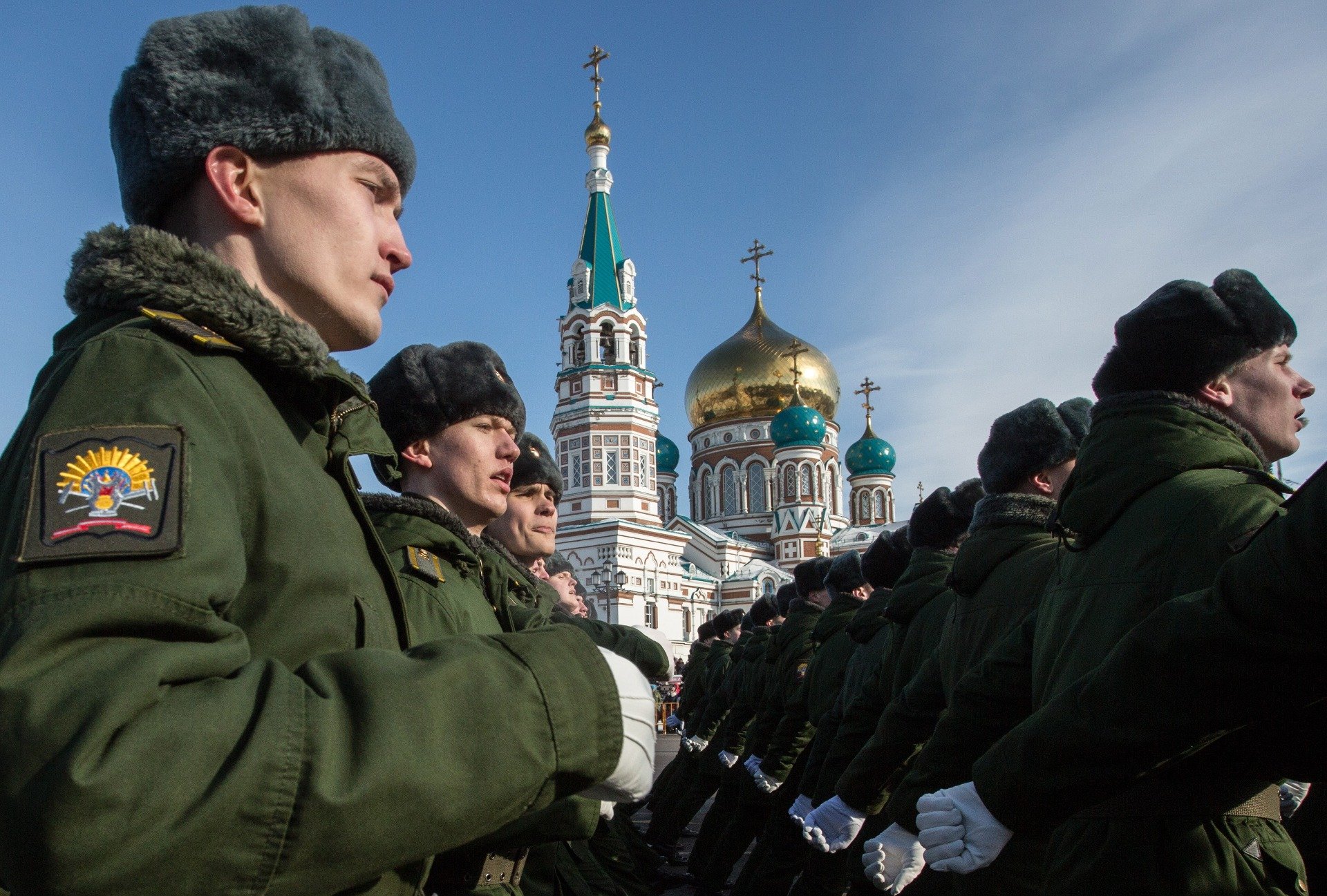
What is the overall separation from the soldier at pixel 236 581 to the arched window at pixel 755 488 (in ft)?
155

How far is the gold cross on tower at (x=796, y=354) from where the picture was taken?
4900 cm

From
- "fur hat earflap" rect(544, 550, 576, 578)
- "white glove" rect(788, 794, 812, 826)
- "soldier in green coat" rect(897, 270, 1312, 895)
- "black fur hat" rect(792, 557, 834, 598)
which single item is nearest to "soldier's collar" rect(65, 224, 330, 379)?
"soldier in green coat" rect(897, 270, 1312, 895)

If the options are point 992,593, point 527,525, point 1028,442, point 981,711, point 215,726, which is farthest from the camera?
point 527,525

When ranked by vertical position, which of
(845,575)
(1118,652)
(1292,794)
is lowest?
(1292,794)

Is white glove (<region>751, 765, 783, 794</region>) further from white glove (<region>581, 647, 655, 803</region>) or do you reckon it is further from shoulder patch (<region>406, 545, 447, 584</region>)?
white glove (<region>581, 647, 655, 803</region>)

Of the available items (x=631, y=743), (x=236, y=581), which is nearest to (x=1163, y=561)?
(x=631, y=743)

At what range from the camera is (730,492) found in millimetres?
49219

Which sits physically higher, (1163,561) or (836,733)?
(1163,561)

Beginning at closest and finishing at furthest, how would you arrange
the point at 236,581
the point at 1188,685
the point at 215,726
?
1. the point at 215,726
2. the point at 236,581
3. the point at 1188,685

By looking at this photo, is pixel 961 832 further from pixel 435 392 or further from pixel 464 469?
pixel 435 392

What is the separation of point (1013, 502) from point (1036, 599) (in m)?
0.41

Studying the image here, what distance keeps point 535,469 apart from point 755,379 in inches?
1782

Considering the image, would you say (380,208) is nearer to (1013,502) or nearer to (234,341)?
(234,341)

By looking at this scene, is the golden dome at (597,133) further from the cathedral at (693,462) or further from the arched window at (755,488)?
the arched window at (755,488)
